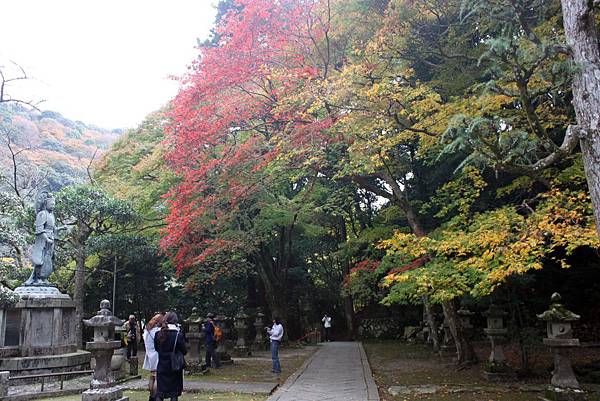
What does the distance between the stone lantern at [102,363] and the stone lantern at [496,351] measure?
788 centimetres

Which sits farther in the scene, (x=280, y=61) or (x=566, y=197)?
(x=280, y=61)

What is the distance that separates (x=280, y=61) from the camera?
1234cm

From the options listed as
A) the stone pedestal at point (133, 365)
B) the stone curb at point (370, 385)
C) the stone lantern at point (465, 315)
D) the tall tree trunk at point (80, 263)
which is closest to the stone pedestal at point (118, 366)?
the stone pedestal at point (133, 365)

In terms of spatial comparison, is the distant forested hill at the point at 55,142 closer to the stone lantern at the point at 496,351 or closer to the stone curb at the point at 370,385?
the stone curb at the point at 370,385

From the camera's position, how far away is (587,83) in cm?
582

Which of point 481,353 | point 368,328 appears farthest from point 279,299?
point 481,353

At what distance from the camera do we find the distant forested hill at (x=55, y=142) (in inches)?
1423

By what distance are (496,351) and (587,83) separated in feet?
22.2

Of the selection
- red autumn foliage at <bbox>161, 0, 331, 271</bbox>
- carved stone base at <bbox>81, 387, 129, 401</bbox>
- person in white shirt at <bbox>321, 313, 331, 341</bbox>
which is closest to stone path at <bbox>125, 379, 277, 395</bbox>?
carved stone base at <bbox>81, 387, 129, 401</bbox>

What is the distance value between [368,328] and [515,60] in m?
24.1

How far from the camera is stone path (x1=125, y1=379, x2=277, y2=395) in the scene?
9078 millimetres

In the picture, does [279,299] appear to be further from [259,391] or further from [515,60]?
[515,60]

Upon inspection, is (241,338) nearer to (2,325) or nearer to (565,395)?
(2,325)

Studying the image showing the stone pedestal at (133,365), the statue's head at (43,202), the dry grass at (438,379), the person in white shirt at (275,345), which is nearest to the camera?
the dry grass at (438,379)
